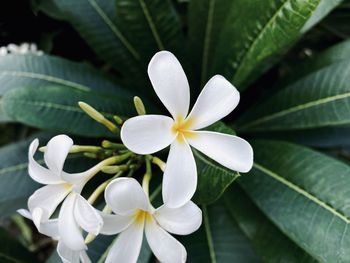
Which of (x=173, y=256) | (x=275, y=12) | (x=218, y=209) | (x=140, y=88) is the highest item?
(x=275, y=12)

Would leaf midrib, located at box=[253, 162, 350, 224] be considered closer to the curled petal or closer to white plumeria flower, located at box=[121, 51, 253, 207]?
white plumeria flower, located at box=[121, 51, 253, 207]

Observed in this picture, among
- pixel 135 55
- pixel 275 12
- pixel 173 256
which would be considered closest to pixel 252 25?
pixel 275 12

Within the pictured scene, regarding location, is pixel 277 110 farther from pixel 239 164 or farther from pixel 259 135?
pixel 239 164

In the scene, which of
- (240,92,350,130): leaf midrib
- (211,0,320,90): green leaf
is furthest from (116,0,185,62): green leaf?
(240,92,350,130): leaf midrib

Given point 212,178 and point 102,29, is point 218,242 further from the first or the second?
point 102,29

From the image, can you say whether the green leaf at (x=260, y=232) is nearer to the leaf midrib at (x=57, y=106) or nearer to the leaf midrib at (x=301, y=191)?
the leaf midrib at (x=301, y=191)

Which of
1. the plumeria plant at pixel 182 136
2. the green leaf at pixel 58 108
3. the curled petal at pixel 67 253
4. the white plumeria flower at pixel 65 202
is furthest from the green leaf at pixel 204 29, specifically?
the curled petal at pixel 67 253
